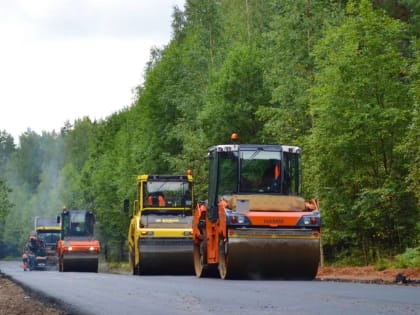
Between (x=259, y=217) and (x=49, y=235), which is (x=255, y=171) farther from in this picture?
(x=49, y=235)

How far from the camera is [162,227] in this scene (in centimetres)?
3159

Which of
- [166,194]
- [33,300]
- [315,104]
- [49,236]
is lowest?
[49,236]

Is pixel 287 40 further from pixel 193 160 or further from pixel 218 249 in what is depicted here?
pixel 218 249

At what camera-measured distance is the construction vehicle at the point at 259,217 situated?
22344 millimetres

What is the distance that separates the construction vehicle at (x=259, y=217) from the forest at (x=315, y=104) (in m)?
5.77

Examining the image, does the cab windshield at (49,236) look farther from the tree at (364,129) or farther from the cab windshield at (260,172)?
the cab windshield at (260,172)

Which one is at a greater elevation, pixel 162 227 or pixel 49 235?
pixel 162 227

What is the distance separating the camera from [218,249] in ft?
78.9

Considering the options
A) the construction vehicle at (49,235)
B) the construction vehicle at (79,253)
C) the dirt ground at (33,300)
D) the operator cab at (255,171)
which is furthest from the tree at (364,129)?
the construction vehicle at (49,235)

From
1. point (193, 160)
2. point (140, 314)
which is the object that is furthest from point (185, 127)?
point (140, 314)

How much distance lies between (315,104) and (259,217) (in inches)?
501

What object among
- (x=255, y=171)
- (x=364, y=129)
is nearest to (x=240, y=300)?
(x=255, y=171)

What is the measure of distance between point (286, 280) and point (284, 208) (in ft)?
5.74

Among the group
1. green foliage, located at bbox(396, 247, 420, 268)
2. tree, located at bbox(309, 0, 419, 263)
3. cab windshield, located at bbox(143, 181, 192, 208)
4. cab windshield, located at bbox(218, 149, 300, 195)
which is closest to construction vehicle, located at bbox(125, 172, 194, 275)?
cab windshield, located at bbox(143, 181, 192, 208)
